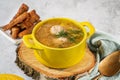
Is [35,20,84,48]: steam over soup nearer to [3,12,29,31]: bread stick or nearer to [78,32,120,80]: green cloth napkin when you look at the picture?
[78,32,120,80]: green cloth napkin

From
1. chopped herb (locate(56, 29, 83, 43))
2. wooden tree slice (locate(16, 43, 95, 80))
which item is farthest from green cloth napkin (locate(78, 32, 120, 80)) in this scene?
chopped herb (locate(56, 29, 83, 43))

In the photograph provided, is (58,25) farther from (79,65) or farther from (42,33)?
(79,65)


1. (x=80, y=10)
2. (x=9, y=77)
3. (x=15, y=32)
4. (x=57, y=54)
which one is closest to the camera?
(x=57, y=54)

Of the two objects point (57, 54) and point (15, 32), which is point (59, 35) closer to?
point (57, 54)

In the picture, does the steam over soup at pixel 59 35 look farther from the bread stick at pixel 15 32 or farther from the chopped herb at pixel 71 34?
the bread stick at pixel 15 32

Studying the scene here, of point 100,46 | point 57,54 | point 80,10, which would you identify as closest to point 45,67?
point 57,54

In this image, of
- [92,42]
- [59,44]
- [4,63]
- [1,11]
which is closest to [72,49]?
[59,44]

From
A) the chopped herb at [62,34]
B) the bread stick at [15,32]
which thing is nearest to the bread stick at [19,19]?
the bread stick at [15,32]
